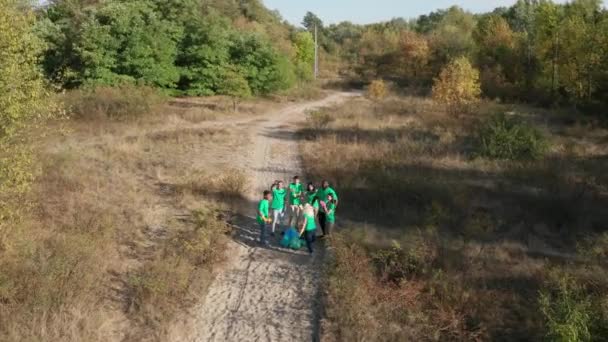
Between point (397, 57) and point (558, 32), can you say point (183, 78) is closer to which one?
point (558, 32)

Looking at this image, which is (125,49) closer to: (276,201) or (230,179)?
(230,179)

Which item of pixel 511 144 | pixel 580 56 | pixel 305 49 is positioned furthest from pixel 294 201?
pixel 305 49

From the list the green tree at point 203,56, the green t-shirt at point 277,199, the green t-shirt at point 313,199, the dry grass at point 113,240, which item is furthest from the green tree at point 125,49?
the green t-shirt at point 313,199

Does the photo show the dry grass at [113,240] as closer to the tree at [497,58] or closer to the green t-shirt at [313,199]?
the green t-shirt at [313,199]

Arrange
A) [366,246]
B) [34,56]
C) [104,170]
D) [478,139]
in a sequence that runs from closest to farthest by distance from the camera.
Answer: [34,56] < [366,246] < [104,170] < [478,139]

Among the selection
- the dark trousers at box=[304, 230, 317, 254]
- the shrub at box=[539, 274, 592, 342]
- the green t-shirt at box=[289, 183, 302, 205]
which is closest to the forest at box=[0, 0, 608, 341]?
the shrub at box=[539, 274, 592, 342]

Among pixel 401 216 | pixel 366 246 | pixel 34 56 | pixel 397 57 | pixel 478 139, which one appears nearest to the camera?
pixel 34 56

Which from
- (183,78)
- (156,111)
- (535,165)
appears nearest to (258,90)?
(183,78)
